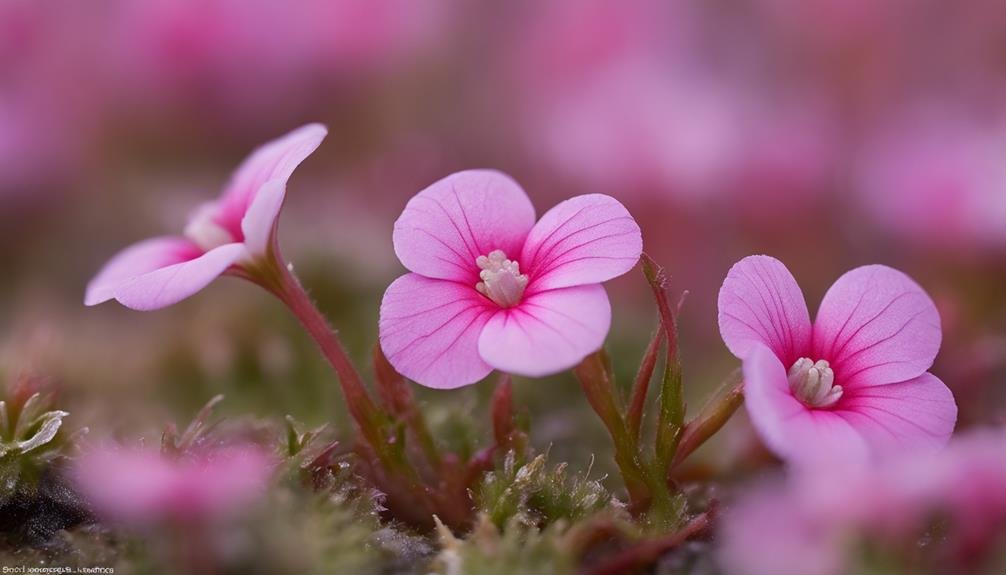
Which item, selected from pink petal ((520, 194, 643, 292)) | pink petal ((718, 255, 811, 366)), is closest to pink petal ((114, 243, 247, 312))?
pink petal ((520, 194, 643, 292))

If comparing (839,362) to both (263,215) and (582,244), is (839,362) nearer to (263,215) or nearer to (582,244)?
(582,244)

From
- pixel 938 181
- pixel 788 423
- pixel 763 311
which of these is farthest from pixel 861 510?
pixel 938 181

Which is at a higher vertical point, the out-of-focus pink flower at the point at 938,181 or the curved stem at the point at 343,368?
the curved stem at the point at 343,368

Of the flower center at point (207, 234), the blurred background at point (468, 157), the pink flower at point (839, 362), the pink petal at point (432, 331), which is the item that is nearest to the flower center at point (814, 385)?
the pink flower at point (839, 362)

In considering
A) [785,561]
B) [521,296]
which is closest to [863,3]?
[521,296]

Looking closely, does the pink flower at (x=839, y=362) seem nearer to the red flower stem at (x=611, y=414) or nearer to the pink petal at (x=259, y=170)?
the red flower stem at (x=611, y=414)
